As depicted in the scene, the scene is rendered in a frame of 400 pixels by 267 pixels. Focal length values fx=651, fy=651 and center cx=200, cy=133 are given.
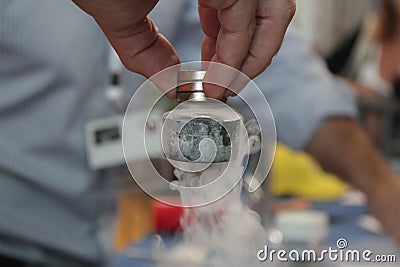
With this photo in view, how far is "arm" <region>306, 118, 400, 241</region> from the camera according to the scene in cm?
73

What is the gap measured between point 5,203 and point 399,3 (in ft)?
4.76

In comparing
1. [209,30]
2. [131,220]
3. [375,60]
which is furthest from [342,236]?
[375,60]

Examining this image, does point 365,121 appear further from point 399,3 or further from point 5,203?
point 5,203

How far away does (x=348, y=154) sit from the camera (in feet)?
2.50

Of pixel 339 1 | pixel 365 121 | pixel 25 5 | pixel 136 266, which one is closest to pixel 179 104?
pixel 25 5

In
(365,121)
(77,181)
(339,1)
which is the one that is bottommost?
(339,1)

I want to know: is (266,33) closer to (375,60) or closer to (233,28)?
(233,28)

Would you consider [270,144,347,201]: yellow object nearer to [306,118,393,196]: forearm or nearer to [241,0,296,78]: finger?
[306,118,393,196]: forearm

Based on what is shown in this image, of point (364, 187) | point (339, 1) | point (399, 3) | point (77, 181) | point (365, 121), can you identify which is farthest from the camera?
point (339, 1)

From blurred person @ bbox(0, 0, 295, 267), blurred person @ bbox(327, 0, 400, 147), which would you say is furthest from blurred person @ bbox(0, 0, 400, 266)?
blurred person @ bbox(327, 0, 400, 147)

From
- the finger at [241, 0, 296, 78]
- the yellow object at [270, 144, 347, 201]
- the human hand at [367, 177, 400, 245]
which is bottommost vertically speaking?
the yellow object at [270, 144, 347, 201]

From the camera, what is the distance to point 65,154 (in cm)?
57

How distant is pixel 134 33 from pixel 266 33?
0.14 ft

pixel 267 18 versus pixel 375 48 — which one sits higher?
pixel 267 18
